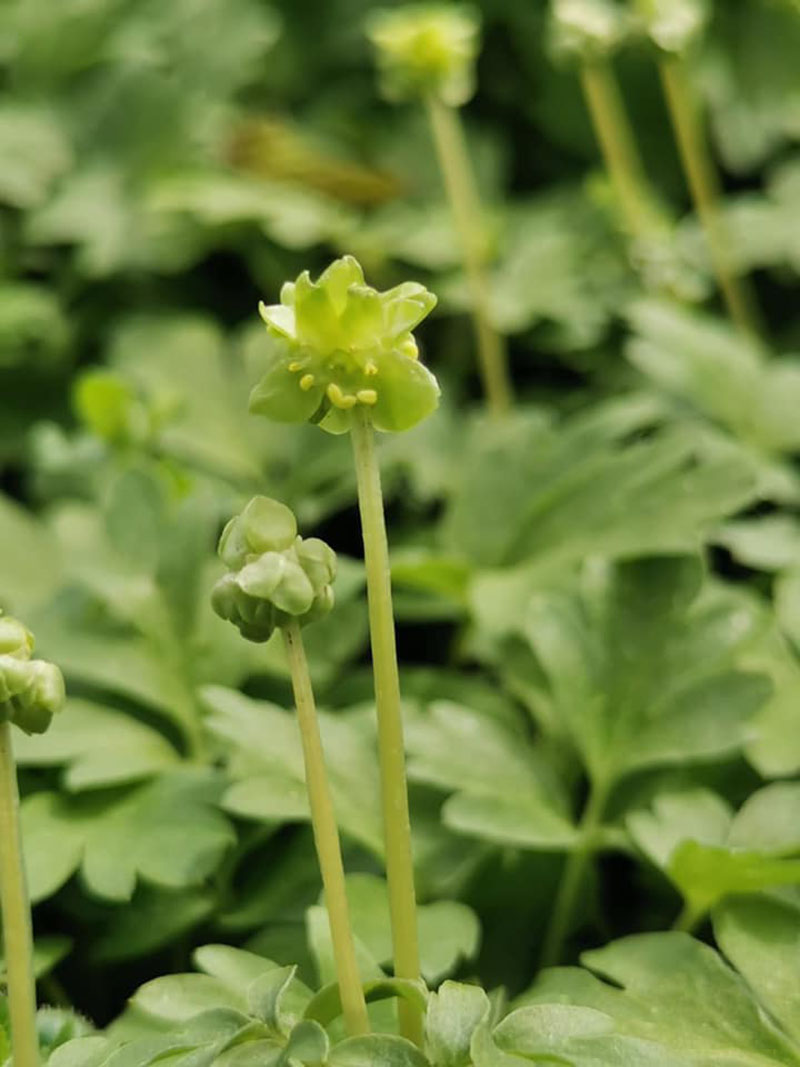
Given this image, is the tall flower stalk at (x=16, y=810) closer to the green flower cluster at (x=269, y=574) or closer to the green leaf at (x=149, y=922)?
the green flower cluster at (x=269, y=574)

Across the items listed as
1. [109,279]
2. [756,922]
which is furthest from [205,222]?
[756,922]

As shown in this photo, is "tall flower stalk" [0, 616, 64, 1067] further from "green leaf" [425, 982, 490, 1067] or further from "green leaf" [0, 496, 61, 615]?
"green leaf" [0, 496, 61, 615]

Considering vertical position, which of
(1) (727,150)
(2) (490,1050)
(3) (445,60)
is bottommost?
(2) (490,1050)

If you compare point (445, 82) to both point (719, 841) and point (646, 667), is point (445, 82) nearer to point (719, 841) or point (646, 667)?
point (646, 667)

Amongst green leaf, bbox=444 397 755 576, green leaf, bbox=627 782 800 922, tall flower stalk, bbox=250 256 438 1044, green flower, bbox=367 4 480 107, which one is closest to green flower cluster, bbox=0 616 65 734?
tall flower stalk, bbox=250 256 438 1044

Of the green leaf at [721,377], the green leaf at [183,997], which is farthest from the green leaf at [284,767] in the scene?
the green leaf at [721,377]

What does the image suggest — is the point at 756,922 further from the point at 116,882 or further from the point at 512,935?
the point at 116,882

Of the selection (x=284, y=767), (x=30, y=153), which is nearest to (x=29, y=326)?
(x=30, y=153)
